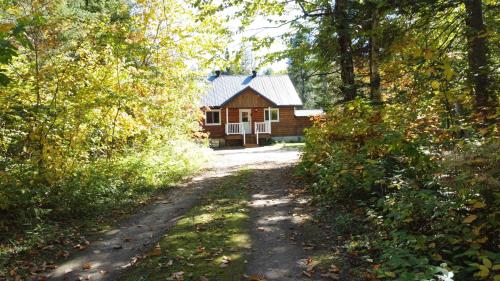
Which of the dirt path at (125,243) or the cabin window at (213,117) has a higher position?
the cabin window at (213,117)

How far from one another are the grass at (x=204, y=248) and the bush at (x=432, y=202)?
1.97m

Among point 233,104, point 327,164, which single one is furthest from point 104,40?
point 233,104

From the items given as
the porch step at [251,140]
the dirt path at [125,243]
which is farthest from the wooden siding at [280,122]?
the dirt path at [125,243]

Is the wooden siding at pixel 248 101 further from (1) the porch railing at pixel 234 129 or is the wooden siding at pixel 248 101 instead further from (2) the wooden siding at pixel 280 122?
(1) the porch railing at pixel 234 129

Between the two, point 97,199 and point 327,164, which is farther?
point 327,164

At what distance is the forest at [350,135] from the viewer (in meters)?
4.37

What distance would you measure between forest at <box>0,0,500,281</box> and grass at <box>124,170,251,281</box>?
1.75m

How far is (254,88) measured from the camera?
35.6 meters

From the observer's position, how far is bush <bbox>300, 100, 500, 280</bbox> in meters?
3.95

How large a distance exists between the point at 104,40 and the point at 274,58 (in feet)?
19.5

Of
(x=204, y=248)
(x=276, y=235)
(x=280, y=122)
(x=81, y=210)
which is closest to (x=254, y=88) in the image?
(x=280, y=122)

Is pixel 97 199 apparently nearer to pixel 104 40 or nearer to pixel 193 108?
pixel 104 40

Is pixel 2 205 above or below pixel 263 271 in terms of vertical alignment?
above

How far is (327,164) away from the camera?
977 centimetres
